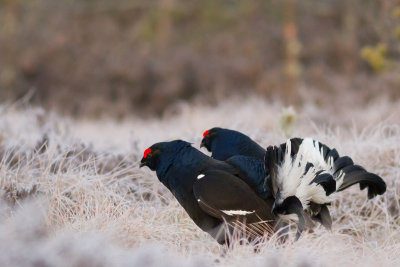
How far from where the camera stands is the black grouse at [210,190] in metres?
2.83

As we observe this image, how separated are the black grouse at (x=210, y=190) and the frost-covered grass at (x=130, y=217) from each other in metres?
0.13

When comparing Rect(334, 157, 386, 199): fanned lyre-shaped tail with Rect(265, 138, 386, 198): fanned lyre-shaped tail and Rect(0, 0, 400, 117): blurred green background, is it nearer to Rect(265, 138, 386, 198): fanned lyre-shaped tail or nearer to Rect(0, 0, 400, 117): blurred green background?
Rect(265, 138, 386, 198): fanned lyre-shaped tail

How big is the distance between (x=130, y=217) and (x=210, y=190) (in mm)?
598

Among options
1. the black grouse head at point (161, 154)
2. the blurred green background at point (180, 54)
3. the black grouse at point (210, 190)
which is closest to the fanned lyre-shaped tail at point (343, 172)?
the black grouse at point (210, 190)

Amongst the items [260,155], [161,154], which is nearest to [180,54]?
[260,155]

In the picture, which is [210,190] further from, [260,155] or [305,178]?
[260,155]

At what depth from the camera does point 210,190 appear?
2.80 meters

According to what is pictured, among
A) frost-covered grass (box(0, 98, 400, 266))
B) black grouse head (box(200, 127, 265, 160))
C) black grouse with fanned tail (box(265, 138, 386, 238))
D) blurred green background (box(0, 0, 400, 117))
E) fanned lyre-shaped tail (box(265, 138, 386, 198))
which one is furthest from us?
blurred green background (box(0, 0, 400, 117))

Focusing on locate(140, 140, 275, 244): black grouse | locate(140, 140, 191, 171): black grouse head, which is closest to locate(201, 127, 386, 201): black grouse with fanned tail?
Answer: locate(140, 140, 275, 244): black grouse

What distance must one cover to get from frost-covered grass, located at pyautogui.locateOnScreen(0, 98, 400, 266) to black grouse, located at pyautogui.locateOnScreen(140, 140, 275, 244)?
0.13m

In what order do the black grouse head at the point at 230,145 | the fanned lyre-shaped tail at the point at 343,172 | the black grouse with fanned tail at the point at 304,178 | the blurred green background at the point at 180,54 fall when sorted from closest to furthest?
1. the black grouse with fanned tail at the point at 304,178
2. the fanned lyre-shaped tail at the point at 343,172
3. the black grouse head at the point at 230,145
4. the blurred green background at the point at 180,54

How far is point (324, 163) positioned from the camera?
9.82 feet

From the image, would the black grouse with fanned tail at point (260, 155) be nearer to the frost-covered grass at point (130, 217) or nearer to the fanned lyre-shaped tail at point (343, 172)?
the fanned lyre-shaped tail at point (343, 172)

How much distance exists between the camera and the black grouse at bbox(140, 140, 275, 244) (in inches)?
111
